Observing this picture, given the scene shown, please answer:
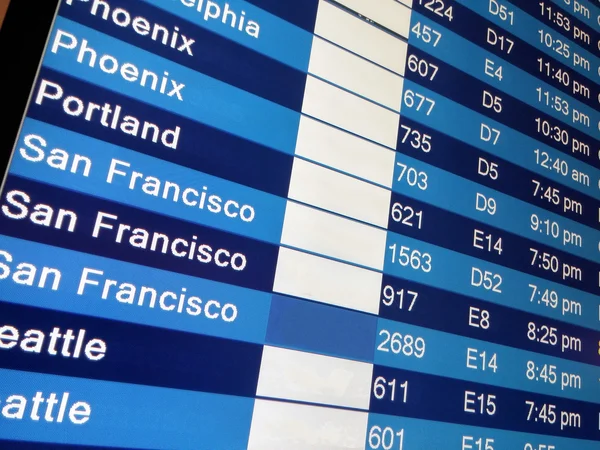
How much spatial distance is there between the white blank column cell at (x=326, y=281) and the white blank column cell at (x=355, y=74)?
353 mm

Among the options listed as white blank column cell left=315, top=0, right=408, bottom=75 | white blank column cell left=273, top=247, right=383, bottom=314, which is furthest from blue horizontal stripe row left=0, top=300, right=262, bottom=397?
white blank column cell left=315, top=0, right=408, bottom=75

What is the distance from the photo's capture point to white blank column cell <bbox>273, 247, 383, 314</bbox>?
0.90 meters

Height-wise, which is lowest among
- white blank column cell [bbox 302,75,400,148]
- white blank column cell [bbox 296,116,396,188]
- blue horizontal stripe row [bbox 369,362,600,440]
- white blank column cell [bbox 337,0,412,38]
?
blue horizontal stripe row [bbox 369,362,600,440]

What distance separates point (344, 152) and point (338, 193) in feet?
0.28

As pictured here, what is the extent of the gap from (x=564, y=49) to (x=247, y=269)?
122cm

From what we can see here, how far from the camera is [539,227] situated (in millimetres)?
1298

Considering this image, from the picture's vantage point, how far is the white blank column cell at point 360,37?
1050mm

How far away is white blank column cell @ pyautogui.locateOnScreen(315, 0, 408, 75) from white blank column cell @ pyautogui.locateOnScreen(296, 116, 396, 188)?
0.19 m

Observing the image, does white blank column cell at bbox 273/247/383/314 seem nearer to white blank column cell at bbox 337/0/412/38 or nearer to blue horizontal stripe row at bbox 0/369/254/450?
blue horizontal stripe row at bbox 0/369/254/450

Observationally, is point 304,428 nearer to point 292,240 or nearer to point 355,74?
point 292,240

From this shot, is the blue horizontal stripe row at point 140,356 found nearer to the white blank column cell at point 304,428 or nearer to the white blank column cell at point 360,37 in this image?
the white blank column cell at point 304,428

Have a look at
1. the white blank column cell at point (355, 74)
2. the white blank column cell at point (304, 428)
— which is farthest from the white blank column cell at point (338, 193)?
the white blank column cell at point (304, 428)

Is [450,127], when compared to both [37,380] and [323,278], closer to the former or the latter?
[323,278]

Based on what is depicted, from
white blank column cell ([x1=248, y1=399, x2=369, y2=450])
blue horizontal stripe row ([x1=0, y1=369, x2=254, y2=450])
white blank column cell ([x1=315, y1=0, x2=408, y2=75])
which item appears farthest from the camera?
white blank column cell ([x1=315, y1=0, x2=408, y2=75])
